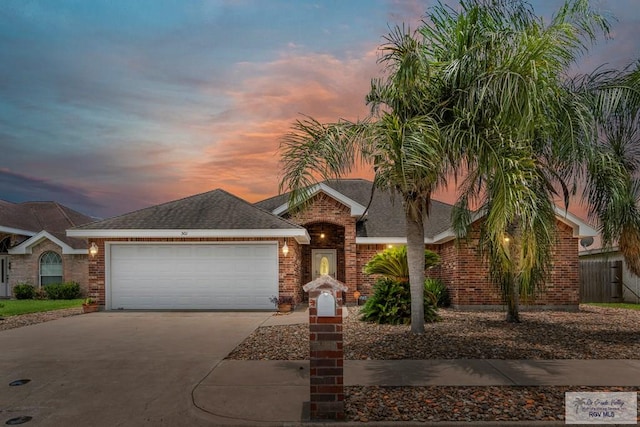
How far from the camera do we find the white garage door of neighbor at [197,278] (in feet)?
48.3

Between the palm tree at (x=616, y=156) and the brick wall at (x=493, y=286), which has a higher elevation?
the palm tree at (x=616, y=156)

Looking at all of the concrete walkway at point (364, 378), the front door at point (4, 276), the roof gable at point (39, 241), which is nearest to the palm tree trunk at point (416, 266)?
the concrete walkway at point (364, 378)

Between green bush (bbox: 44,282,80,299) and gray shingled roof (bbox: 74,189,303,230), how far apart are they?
25.5 feet

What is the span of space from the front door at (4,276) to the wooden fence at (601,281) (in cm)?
2718

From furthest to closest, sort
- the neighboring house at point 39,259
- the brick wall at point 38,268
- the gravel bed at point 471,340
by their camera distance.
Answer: the brick wall at point 38,268, the neighboring house at point 39,259, the gravel bed at point 471,340

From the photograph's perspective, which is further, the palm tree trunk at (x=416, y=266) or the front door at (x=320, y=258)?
the front door at (x=320, y=258)

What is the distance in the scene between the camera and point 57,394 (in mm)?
5707

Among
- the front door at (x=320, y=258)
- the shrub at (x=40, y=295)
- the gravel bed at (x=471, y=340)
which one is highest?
the front door at (x=320, y=258)

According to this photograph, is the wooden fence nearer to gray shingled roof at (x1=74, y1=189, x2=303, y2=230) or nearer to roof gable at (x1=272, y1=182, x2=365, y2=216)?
roof gable at (x1=272, y1=182, x2=365, y2=216)

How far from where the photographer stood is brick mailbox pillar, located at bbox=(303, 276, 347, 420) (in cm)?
470

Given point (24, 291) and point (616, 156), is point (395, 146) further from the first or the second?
point (24, 291)

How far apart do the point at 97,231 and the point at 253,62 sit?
7.35 metres

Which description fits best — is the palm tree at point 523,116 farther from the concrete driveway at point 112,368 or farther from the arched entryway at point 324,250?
the arched entryway at point 324,250

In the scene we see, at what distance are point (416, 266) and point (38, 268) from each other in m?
19.7
